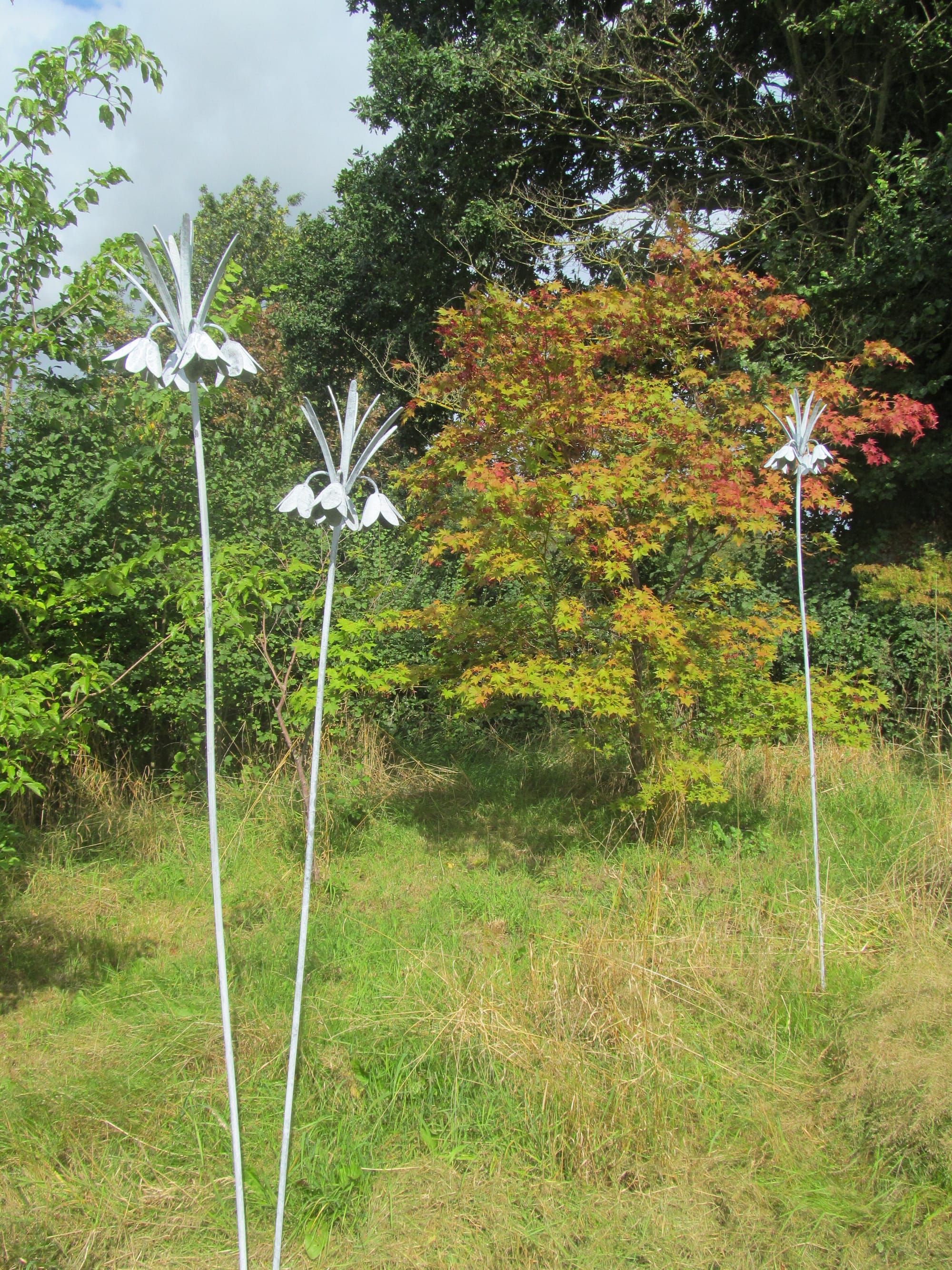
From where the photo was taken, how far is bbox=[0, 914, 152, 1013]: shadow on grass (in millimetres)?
3576

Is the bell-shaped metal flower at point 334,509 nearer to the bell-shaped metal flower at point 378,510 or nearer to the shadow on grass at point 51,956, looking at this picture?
the bell-shaped metal flower at point 378,510

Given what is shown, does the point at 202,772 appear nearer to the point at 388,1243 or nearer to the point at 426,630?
the point at 426,630

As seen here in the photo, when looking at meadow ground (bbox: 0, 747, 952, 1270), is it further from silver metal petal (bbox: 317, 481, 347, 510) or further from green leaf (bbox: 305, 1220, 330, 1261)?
silver metal petal (bbox: 317, 481, 347, 510)

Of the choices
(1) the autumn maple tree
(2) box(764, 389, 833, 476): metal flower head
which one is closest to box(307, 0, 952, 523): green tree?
(1) the autumn maple tree

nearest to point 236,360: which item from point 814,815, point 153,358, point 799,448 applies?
point 153,358

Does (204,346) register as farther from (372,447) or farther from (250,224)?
(250,224)

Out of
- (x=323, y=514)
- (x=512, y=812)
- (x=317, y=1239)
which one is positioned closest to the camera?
(x=317, y=1239)

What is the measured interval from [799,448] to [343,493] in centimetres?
250

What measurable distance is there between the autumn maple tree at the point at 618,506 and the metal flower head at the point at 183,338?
199 centimetres

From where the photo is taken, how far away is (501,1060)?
2.91 metres

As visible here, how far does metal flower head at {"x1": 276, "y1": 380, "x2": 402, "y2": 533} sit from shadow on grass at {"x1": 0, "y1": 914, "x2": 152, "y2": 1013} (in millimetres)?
2319

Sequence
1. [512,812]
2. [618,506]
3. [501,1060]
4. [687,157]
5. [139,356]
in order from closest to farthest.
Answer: [139,356] → [501,1060] → [618,506] → [512,812] → [687,157]

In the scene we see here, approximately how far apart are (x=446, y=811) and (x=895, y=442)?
4976 millimetres

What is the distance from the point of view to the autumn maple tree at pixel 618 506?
4.23m
